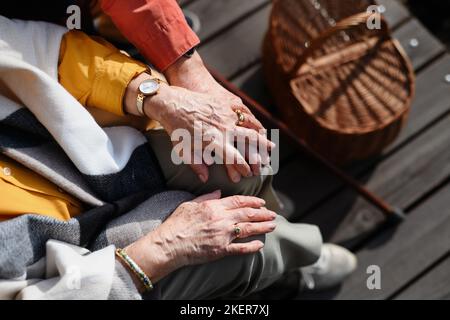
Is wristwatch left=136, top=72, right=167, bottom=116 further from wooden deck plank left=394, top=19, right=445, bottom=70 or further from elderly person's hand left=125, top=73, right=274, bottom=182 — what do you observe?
wooden deck plank left=394, top=19, right=445, bottom=70

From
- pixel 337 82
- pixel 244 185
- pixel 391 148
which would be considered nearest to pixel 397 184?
pixel 391 148

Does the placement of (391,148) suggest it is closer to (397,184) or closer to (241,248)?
(397,184)

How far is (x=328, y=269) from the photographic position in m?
1.36

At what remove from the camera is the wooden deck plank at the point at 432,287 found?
1416 mm

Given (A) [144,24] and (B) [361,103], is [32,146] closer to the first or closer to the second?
(A) [144,24]

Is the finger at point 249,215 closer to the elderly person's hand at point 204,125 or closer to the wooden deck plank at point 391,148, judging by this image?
the elderly person's hand at point 204,125

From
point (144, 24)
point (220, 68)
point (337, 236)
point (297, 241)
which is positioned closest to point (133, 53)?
point (144, 24)

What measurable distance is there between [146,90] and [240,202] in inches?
11.2

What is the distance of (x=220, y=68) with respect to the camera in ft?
5.29

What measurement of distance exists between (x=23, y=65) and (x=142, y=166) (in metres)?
0.28

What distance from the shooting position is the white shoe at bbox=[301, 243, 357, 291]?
1.36m

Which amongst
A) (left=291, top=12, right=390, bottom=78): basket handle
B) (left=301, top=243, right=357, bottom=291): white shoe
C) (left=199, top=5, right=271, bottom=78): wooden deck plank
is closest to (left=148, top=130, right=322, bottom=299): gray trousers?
(left=301, top=243, right=357, bottom=291): white shoe

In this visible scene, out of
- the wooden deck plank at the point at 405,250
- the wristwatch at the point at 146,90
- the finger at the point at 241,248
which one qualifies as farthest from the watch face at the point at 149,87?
the wooden deck plank at the point at 405,250

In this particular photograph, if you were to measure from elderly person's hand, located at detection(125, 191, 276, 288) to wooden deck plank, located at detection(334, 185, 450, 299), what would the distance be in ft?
1.87
